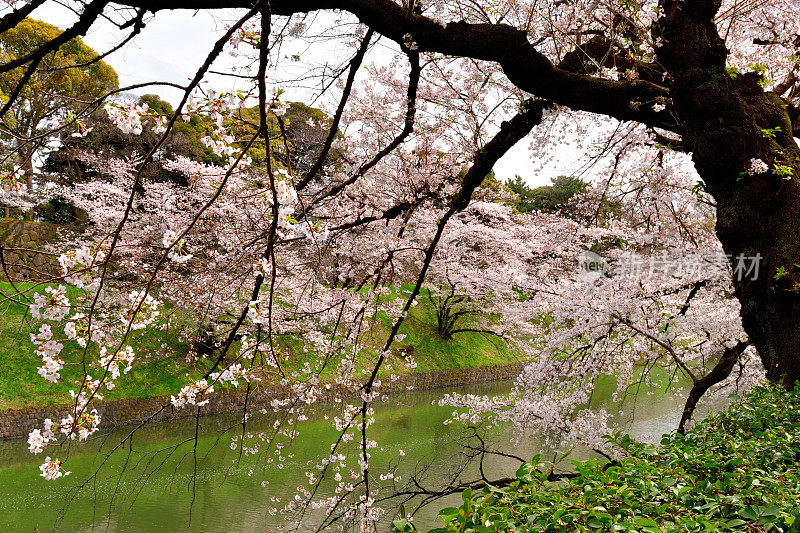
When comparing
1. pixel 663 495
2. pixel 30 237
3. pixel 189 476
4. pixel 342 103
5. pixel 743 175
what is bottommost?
pixel 189 476

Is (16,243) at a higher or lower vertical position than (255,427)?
higher

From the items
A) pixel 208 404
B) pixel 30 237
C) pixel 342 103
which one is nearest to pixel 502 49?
pixel 342 103

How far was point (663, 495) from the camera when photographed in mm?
1324

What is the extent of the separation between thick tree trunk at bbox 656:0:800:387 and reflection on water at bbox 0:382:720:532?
2.99m

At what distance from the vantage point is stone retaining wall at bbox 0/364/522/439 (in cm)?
797

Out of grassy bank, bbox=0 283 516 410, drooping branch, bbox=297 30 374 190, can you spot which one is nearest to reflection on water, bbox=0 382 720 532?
grassy bank, bbox=0 283 516 410

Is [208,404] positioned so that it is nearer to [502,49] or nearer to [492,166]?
[492,166]

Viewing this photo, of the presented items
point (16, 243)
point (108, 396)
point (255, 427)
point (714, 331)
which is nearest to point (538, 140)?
point (714, 331)

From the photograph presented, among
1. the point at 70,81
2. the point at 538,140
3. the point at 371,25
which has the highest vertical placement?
the point at 70,81

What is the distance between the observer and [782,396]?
7.73 feet

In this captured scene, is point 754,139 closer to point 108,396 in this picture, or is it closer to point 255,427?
point 255,427

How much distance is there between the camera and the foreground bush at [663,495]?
1128mm

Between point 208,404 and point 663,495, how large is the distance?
9333 mm

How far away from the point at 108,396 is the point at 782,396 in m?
9.33
